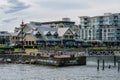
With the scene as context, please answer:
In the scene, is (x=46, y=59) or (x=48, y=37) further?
(x=48, y=37)

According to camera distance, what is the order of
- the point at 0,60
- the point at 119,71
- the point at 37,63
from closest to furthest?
the point at 119,71, the point at 37,63, the point at 0,60

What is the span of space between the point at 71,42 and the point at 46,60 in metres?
67.9

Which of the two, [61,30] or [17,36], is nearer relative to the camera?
[61,30]

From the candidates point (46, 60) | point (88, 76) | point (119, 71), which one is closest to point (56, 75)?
point (88, 76)

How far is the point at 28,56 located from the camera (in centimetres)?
11756

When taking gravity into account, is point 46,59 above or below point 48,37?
below

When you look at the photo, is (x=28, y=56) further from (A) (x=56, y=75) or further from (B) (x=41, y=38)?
(B) (x=41, y=38)

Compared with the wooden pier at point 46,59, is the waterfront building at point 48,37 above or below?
above

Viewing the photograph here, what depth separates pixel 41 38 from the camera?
168 m

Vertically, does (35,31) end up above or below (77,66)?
above

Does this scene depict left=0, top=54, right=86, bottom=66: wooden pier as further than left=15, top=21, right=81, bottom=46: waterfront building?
No

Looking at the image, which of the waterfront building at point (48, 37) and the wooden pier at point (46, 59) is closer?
the wooden pier at point (46, 59)

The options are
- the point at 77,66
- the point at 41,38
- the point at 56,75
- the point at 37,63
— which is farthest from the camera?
the point at 41,38

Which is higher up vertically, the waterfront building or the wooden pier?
the waterfront building
